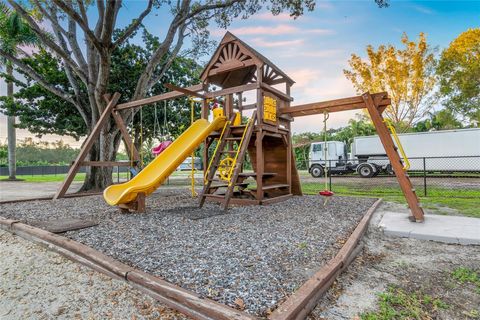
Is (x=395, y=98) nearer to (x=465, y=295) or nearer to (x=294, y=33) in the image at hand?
(x=294, y=33)

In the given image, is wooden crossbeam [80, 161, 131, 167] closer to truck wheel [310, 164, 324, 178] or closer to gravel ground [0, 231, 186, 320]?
gravel ground [0, 231, 186, 320]

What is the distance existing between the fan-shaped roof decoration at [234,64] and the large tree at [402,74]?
14.1 metres

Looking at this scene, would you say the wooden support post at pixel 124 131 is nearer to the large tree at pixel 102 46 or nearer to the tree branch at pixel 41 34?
the large tree at pixel 102 46

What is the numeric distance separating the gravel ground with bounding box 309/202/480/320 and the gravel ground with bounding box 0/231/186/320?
4.27ft

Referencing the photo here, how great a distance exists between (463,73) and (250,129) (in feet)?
60.6

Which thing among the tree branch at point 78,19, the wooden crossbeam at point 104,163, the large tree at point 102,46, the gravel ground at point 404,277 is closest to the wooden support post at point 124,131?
the wooden crossbeam at point 104,163

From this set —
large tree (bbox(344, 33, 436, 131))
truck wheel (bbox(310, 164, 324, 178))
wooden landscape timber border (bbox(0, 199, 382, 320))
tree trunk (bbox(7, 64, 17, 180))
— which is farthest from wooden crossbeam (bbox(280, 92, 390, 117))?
tree trunk (bbox(7, 64, 17, 180))

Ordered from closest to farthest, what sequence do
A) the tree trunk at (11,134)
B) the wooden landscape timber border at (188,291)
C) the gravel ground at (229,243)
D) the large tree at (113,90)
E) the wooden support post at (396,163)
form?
the wooden landscape timber border at (188,291)
the gravel ground at (229,243)
the wooden support post at (396,163)
the large tree at (113,90)
the tree trunk at (11,134)

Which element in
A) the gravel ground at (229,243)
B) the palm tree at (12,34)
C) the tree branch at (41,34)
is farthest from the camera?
the palm tree at (12,34)

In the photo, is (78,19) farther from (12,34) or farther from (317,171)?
(317,171)

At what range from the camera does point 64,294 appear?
7.28 feet

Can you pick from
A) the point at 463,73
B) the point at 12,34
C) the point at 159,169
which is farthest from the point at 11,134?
the point at 463,73

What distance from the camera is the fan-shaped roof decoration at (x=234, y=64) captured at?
6.36 metres

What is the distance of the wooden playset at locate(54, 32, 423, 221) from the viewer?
5012mm
